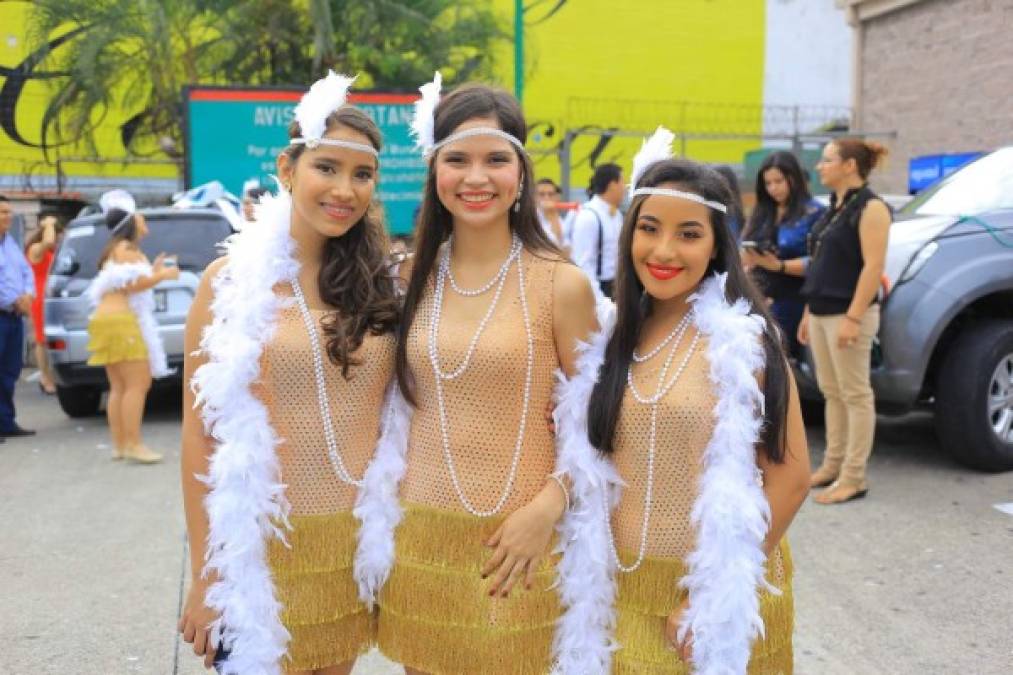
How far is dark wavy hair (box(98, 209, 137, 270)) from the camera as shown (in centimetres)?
661

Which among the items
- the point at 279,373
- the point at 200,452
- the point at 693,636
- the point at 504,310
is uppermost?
the point at 504,310

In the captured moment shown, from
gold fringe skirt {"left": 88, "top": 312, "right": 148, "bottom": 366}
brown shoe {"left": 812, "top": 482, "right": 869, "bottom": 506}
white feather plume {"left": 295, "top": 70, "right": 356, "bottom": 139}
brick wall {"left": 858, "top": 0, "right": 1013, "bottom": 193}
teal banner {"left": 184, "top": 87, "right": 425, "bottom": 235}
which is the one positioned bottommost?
brown shoe {"left": 812, "top": 482, "right": 869, "bottom": 506}

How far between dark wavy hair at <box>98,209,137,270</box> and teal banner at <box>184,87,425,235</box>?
428cm

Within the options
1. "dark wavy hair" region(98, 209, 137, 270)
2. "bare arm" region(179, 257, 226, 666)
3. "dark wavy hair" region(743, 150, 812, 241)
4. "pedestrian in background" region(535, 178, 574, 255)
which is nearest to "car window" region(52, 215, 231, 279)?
"dark wavy hair" region(98, 209, 137, 270)

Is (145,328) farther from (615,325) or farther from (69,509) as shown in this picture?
(615,325)

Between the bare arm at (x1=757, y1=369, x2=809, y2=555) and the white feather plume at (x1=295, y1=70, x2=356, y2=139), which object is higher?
the white feather plume at (x1=295, y1=70, x2=356, y2=139)

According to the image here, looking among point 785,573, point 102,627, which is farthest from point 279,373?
point 102,627

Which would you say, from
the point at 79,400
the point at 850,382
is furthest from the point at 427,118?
the point at 79,400

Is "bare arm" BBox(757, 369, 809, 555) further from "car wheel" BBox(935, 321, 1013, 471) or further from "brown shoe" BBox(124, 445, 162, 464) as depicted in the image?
"brown shoe" BBox(124, 445, 162, 464)

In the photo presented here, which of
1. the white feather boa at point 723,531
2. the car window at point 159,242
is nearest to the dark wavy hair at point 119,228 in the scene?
the car window at point 159,242

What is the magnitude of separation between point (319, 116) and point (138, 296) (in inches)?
188

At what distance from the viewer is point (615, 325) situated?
2.27 meters

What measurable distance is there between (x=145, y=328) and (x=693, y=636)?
534 cm

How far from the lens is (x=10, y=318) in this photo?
25.3 feet
